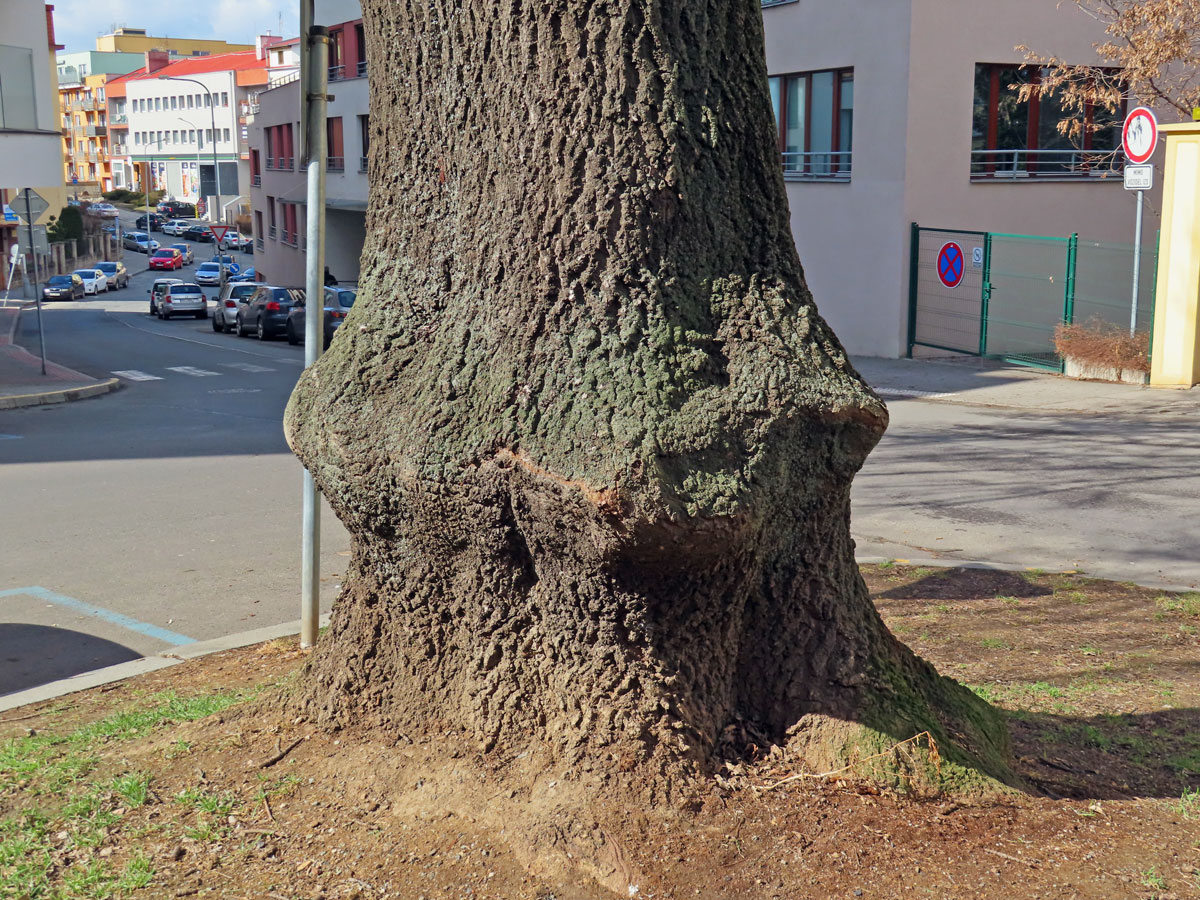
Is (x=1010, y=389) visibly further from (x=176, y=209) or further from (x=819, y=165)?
(x=176, y=209)

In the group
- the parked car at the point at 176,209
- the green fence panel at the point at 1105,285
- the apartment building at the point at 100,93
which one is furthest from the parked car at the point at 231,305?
the apartment building at the point at 100,93

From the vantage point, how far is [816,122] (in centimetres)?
2341

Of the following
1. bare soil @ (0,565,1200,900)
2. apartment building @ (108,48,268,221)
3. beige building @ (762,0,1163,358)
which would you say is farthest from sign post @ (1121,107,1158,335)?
apartment building @ (108,48,268,221)

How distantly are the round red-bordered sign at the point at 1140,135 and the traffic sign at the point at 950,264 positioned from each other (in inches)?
131

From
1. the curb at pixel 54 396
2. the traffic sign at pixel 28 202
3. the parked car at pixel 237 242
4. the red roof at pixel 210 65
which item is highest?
the red roof at pixel 210 65

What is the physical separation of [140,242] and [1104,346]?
290 feet

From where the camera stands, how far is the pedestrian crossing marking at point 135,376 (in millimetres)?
24703

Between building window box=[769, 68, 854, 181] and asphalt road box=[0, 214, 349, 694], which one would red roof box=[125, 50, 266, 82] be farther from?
asphalt road box=[0, 214, 349, 694]

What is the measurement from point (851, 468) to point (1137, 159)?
588 inches

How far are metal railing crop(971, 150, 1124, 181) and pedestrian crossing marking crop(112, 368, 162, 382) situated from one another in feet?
53.2

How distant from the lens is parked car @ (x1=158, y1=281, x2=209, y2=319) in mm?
45406

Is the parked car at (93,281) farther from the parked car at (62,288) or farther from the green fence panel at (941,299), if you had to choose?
the green fence panel at (941,299)

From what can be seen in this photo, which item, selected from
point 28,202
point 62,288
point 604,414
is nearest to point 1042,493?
point 604,414

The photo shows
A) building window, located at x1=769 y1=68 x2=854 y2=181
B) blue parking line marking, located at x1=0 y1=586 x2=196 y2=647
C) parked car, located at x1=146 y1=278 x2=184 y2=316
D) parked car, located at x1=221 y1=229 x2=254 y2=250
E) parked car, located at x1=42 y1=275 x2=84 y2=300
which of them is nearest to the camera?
blue parking line marking, located at x1=0 y1=586 x2=196 y2=647
